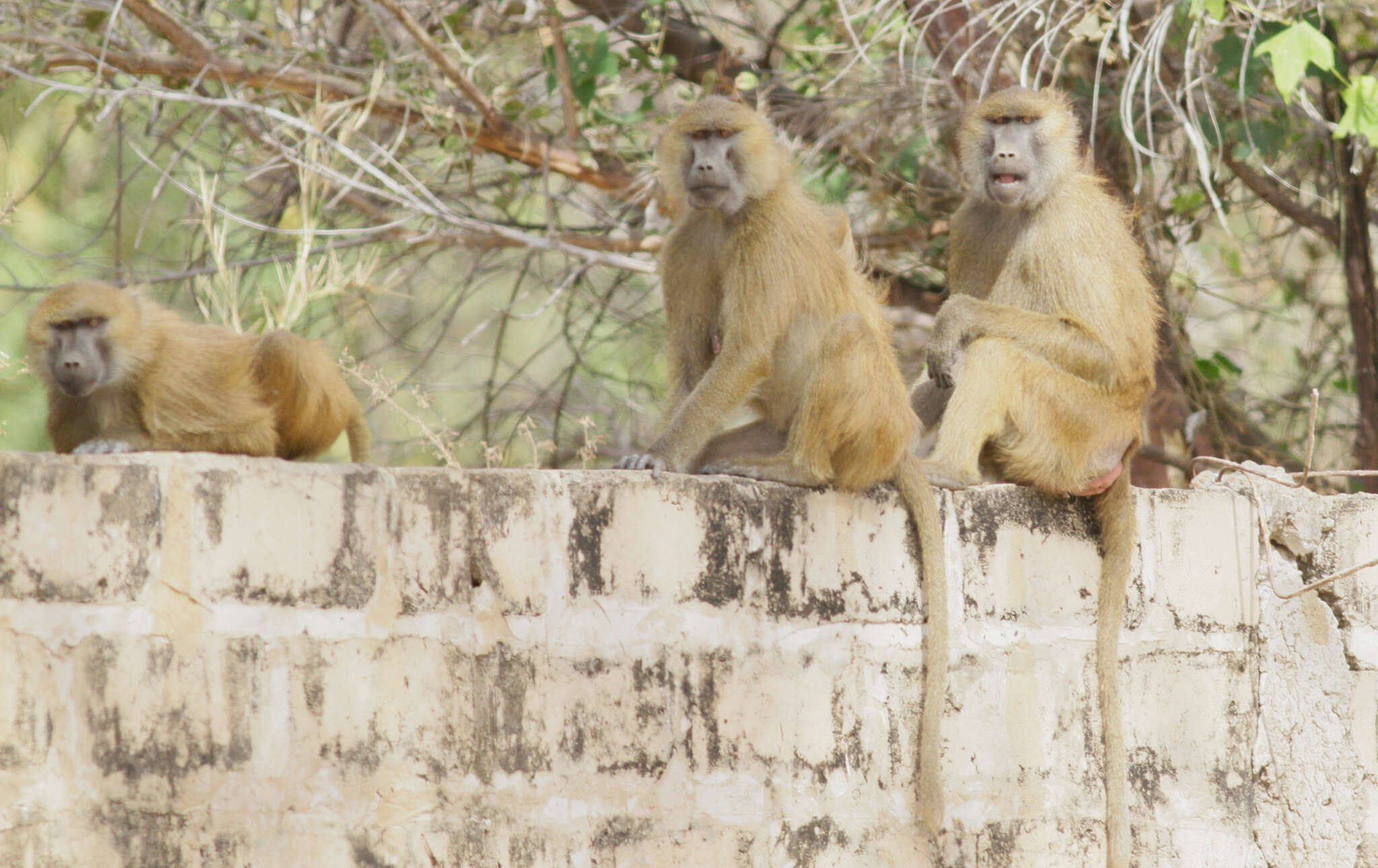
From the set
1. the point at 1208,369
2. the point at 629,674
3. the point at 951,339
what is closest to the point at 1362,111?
the point at 951,339

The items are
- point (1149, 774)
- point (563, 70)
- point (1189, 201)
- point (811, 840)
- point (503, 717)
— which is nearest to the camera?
point (503, 717)

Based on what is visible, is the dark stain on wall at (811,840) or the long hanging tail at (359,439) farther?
the long hanging tail at (359,439)

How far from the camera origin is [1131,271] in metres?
5.09

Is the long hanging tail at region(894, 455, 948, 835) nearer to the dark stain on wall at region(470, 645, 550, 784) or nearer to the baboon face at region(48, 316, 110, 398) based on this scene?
the dark stain on wall at region(470, 645, 550, 784)

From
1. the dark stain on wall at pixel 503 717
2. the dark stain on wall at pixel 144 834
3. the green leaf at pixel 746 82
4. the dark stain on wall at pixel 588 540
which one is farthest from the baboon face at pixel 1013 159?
the dark stain on wall at pixel 144 834

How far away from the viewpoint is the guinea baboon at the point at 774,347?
407cm

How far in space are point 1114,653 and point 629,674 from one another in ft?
5.25

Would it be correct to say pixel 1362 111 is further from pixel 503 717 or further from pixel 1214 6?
pixel 503 717

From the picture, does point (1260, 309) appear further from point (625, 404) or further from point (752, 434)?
point (752, 434)

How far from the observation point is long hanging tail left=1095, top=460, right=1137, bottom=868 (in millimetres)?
4145

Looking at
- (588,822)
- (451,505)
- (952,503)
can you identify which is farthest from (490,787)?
(952,503)

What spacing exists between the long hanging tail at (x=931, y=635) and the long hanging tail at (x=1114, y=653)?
0.54 m

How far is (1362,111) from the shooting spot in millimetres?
5250

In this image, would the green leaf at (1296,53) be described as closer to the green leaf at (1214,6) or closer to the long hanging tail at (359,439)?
the green leaf at (1214,6)
